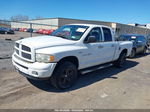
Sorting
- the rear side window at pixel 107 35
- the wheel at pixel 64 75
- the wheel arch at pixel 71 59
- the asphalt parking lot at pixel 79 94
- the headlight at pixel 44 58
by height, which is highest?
the rear side window at pixel 107 35

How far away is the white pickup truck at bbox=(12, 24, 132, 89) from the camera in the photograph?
3371mm

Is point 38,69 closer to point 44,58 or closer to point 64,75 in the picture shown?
point 44,58

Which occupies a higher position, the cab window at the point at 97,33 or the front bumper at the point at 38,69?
the cab window at the point at 97,33

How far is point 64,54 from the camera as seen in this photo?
3.61 meters

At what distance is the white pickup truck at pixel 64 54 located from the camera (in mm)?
3371

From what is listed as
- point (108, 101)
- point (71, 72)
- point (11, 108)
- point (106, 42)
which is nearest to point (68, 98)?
point (71, 72)

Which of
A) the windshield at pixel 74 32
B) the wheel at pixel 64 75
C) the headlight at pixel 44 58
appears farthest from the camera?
the windshield at pixel 74 32

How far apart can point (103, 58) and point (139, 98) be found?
6.49 ft

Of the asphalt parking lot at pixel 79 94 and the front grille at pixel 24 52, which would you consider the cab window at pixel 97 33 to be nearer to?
the asphalt parking lot at pixel 79 94

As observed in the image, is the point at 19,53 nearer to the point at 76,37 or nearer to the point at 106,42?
the point at 76,37

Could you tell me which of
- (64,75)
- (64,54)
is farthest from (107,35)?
(64,75)

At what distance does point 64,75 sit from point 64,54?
69cm

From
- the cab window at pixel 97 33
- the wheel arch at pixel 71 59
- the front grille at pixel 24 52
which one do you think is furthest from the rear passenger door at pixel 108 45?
the front grille at pixel 24 52

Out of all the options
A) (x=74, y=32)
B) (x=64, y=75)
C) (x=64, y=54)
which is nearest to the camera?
(x=64, y=54)
